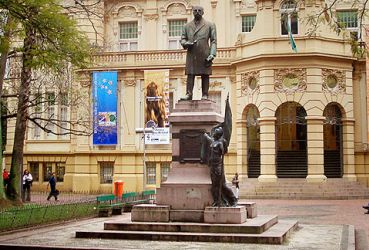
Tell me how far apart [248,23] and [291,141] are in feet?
29.0

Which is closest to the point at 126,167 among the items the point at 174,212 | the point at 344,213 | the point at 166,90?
the point at 166,90

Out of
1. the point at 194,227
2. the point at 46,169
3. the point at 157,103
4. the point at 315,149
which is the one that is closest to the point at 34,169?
the point at 46,169

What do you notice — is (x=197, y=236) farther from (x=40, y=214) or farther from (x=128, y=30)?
(x=128, y=30)

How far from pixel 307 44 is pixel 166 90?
31.6ft

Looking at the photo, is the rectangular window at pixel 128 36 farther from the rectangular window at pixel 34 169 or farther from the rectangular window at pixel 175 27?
the rectangular window at pixel 34 169

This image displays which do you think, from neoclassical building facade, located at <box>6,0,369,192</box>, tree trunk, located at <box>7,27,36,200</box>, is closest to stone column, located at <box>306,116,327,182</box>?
neoclassical building facade, located at <box>6,0,369,192</box>

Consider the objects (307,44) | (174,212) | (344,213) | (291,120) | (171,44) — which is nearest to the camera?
(174,212)

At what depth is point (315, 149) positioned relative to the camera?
35.6 metres

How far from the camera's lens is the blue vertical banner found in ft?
133

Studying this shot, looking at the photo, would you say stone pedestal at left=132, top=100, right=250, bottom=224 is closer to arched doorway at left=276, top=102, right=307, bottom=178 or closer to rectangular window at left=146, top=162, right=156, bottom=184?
arched doorway at left=276, top=102, right=307, bottom=178

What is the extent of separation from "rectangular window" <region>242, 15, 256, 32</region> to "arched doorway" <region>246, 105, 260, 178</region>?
22.6 feet

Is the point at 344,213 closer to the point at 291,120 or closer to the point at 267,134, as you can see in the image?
the point at 267,134

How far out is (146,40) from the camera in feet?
143

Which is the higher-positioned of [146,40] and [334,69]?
[146,40]
